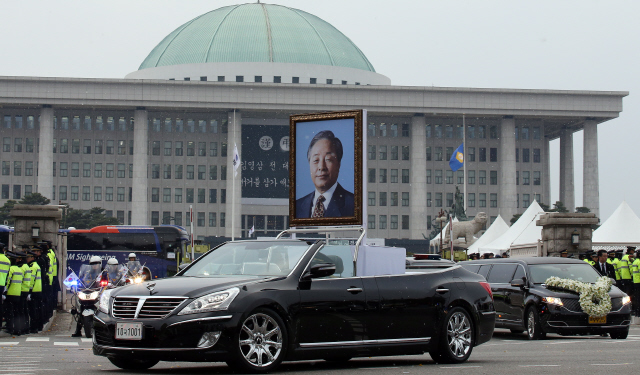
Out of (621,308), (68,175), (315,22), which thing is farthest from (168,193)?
(621,308)

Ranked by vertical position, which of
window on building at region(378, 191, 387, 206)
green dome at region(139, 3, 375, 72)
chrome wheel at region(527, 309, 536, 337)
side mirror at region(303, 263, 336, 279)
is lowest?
chrome wheel at region(527, 309, 536, 337)

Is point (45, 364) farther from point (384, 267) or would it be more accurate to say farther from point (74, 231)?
point (74, 231)

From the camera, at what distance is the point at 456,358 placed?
1172cm

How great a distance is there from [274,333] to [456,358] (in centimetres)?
279

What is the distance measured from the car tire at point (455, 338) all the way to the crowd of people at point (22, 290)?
9.60m

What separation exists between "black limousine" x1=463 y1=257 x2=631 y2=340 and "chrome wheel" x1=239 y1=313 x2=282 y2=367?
8.87 m

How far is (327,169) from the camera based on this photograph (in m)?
13.8

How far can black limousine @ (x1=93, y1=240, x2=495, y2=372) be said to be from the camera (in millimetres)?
9594

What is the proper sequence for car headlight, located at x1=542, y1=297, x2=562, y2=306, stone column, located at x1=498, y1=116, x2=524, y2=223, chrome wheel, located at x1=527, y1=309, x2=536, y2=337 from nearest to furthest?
car headlight, located at x1=542, y1=297, x2=562, y2=306
chrome wheel, located at x1=527, y1=309, x2=536, y2=337
stone column, located at x1=498, y1=116, x2=524, y2=223

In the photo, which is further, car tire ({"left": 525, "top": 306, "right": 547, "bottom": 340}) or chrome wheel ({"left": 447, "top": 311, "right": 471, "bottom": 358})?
car tire ({"left": 525, "top": 306, "right": 547, "bottom": 340})

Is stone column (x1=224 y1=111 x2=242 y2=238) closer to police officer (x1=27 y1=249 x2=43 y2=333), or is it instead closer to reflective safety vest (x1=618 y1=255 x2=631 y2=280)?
reflective safety vest (x1=618 y1=255 x2=631 y2=280)

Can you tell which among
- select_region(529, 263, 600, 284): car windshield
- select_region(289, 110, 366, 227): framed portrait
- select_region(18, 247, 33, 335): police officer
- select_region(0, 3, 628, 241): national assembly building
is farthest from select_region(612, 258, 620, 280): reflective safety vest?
select_region(0, 3, 628, 241): national assembly building

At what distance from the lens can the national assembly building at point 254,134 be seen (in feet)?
332

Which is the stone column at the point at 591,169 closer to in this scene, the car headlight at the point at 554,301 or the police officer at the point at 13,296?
the car headlight at the point at 554,301
